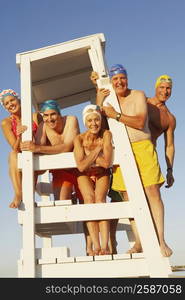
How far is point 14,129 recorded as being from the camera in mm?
5363

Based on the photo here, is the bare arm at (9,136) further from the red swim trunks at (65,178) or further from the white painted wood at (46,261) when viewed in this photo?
the white painted wood at (46,261)

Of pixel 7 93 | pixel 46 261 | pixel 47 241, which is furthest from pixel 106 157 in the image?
pixel 47 241

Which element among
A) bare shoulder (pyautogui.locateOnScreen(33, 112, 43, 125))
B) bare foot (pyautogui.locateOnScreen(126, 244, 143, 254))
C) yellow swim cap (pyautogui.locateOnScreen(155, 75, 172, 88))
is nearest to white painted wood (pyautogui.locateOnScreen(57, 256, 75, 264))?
bare foot (pyautogui.locateOnScreen(126, 244, 143, 254))

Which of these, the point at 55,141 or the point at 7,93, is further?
the point at 7,93

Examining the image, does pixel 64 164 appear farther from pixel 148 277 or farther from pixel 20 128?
pixel 148 277

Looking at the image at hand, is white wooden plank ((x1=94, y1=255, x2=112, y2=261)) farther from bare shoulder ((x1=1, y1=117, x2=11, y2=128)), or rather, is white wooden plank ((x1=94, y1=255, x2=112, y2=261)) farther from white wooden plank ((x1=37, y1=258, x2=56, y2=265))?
bare shoulder ((x1=1, y1=117, x2=11, y2=128))

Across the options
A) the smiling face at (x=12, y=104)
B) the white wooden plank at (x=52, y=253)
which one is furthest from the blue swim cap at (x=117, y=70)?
the white wooden plank at (x=52, y=253)

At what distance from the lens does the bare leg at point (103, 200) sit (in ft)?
15.1

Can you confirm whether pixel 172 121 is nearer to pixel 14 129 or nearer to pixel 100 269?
pixel 14 129

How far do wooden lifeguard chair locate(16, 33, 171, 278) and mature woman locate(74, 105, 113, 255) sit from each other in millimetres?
135

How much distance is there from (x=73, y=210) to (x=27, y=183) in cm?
64

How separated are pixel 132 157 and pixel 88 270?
138 cm

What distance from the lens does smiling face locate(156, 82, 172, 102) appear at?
5.59 m

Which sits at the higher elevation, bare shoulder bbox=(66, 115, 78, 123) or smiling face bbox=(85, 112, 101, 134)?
bare shoulder bbox=(66, 115, 78, 123)
